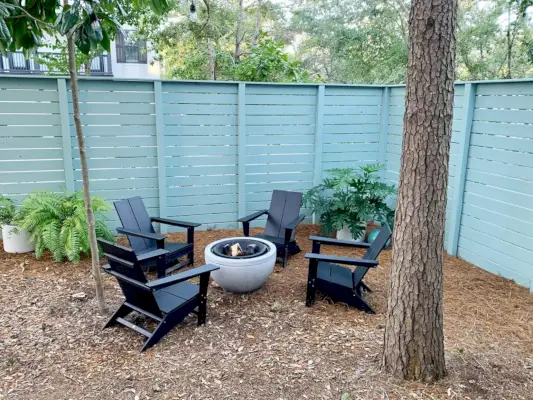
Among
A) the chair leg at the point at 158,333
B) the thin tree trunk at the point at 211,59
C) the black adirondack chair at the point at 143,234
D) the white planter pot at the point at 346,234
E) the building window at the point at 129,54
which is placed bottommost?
the chair leg at the point at 158,333

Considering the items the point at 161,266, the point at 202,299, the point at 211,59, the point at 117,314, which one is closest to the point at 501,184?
the point at 202,299

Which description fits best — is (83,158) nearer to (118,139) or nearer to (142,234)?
(142,234)

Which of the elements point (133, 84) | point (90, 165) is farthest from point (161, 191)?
point (133, 84)

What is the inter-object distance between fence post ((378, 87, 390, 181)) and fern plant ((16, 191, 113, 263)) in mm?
3816

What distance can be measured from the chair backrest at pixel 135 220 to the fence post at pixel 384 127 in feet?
11.3

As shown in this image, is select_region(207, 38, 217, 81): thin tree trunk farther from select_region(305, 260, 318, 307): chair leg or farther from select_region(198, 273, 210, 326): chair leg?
select_region(198, 273, 210, 326): chair leg

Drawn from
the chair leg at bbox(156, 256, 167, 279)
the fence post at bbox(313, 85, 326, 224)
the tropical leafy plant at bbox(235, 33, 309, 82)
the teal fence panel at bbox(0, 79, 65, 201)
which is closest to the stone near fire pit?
the chair leg at bbox(156, 256, 167, 279)

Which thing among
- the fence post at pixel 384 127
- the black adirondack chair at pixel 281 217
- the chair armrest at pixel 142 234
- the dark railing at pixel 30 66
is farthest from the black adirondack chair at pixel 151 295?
the dark railing at pixel 30 66

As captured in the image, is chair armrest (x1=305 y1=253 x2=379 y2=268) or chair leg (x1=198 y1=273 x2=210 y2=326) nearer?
chair leg (x1=198 y1=273 x2=210 y2=326)

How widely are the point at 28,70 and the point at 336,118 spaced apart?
1173cm

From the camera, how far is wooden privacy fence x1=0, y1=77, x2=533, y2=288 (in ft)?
13.3

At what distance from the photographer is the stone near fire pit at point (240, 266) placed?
3383 millimetres

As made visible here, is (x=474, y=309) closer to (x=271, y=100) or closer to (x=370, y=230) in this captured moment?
(x=370, y=230)

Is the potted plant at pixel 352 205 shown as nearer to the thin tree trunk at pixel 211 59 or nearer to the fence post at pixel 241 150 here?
the fence post at pixel 241 150
